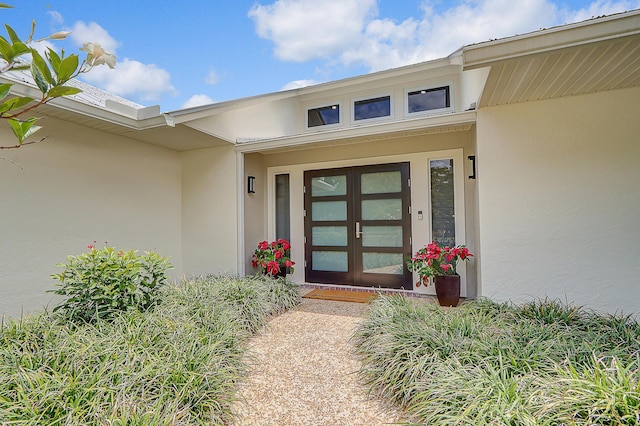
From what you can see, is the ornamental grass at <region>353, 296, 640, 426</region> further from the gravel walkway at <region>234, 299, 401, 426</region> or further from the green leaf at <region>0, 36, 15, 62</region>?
the green leaf at <region>0, 36, 15, 62</region>

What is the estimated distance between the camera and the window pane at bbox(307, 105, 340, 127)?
751cm

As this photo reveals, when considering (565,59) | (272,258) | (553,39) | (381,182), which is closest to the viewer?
(553,39)

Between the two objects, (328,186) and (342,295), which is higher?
(328,186)

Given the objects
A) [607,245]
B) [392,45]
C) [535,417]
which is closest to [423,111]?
[392,45]

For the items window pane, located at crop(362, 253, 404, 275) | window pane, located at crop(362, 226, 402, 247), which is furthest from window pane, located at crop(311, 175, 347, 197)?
window pane, located at crop(362, 253, 404, 275)

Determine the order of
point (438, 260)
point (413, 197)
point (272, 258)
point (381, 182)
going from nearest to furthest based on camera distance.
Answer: point (438, 260) < point (413, 197) < point (272, 258) < point (381, 182)

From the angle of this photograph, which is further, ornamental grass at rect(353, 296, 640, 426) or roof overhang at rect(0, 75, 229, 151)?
roof overhang at rect(0, 75, 229, 151)

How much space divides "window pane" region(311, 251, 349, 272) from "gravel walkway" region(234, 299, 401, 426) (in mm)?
2041

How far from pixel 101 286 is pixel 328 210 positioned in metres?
3.97

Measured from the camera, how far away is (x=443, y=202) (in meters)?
5.49

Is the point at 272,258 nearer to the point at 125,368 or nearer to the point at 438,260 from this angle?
the point at 438,260

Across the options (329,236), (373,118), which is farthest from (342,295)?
(373,118)

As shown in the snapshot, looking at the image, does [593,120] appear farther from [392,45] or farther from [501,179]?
[392,45]

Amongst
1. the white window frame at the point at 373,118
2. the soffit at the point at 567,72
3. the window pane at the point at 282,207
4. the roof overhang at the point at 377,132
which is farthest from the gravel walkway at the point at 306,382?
the white window frame at the point at 373,118
